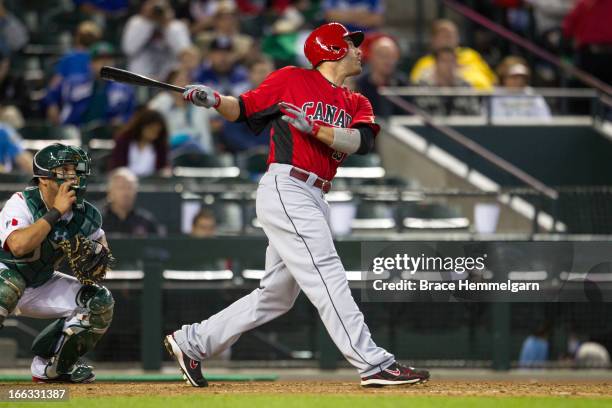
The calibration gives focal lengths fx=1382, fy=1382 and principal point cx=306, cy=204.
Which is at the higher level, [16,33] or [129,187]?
[16,33]

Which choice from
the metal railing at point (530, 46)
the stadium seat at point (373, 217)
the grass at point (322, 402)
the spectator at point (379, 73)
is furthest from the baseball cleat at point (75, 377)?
the metal railing at point (530, 46)

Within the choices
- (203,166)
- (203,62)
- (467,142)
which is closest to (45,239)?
(203,166)

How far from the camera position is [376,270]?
9.10 meters

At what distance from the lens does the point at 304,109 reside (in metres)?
7.64

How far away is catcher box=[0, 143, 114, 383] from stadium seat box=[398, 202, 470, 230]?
3819 millimetres

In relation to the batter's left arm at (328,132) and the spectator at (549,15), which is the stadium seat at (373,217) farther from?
the spectator at (549,15)

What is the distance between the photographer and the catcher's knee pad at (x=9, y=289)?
7.57m

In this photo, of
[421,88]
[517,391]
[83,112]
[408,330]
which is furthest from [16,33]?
[517,391]

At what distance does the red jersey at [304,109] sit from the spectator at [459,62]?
660 cm

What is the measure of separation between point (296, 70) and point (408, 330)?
10.7 ft

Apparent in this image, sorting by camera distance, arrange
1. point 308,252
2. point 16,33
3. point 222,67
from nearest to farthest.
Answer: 1. point 308,252
2. point 222,67
3. point 16,33

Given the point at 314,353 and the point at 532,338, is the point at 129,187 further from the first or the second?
the point at 532,338

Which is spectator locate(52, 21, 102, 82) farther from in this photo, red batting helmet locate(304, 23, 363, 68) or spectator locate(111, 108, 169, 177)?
red batting helmet locate(304, 23, 363, 68)

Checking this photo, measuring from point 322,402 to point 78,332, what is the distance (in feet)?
5.48
